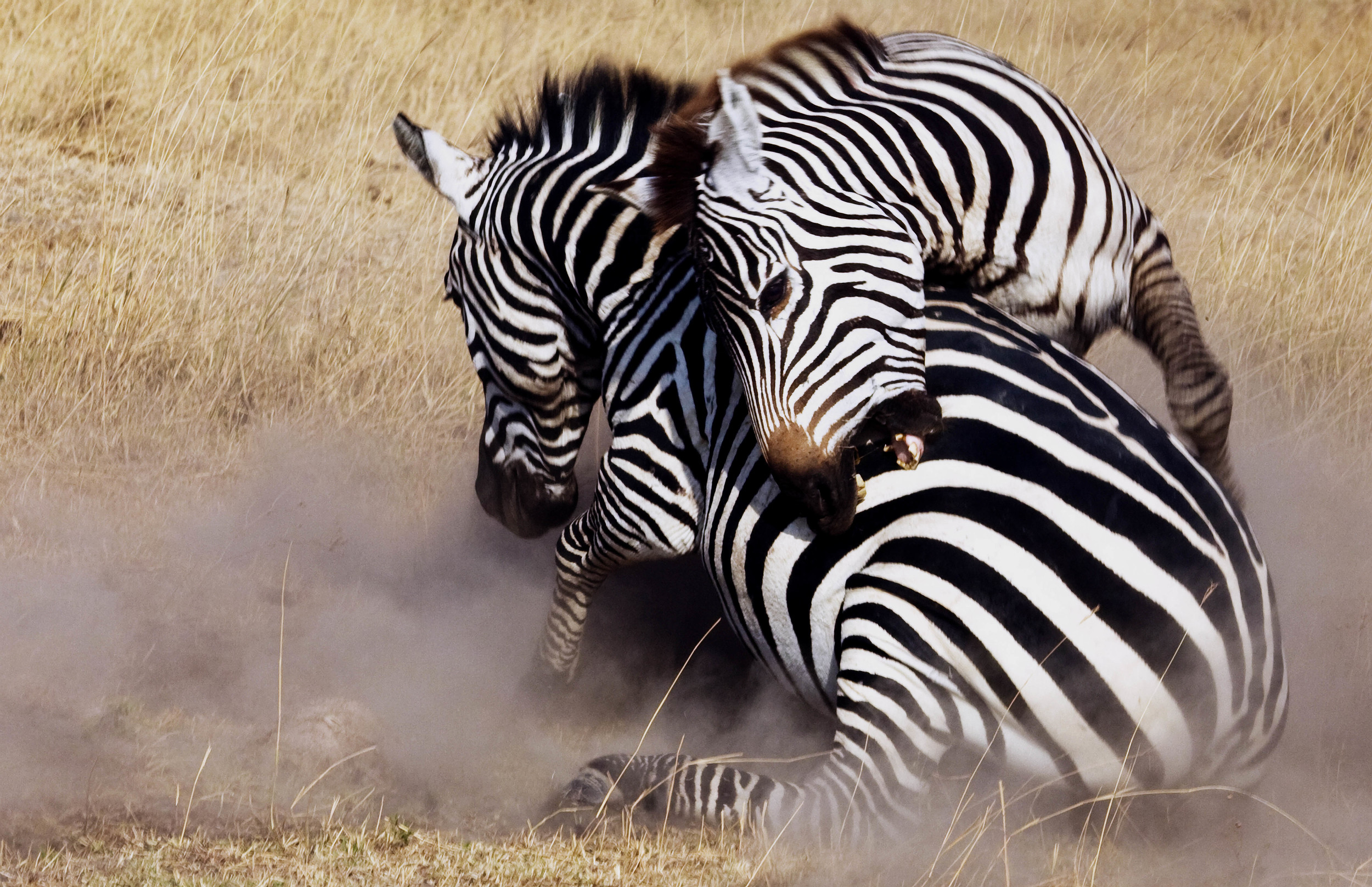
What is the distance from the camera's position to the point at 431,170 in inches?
170

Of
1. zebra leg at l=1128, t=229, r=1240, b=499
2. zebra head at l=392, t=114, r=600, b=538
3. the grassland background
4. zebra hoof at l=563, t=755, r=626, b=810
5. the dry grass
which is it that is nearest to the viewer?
the dry grass

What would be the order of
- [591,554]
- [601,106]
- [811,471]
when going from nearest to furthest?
[811,471] < [591,554] < [601,106]

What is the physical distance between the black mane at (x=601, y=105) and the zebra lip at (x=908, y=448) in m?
1.69

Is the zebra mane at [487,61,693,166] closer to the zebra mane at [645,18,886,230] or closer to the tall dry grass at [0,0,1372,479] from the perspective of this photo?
the tall dry grass at [0,0,1372,479]

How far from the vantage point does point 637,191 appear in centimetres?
319

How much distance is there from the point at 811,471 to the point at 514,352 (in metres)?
1.68

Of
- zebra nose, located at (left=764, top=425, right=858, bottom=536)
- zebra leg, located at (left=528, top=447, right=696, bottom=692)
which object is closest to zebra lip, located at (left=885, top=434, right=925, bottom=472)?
zebra nose, located at (left=764, top=425, right=858, bottom=536)

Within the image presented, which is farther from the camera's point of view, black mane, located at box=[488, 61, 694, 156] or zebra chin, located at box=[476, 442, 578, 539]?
zebra chin, located at box=[476, 442, 578, 539]

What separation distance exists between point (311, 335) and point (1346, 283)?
561cm

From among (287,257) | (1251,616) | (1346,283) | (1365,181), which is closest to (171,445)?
(287,257)

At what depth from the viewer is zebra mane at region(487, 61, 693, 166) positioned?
13.5 feet

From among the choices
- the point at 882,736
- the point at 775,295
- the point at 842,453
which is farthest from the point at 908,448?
the point at 882,736

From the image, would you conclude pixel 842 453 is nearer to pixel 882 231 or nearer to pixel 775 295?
pixel 775 295

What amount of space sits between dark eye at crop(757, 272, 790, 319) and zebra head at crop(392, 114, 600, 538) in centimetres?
136
